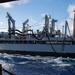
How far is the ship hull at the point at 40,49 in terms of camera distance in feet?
179

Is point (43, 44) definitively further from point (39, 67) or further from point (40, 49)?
point (39, 67)

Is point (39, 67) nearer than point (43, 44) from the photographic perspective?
Yes

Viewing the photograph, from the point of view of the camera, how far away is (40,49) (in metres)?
56.9

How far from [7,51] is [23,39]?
5.34 metres

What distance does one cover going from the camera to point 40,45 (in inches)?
2258

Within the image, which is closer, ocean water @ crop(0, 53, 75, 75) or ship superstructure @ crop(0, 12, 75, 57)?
ocean water @ crop(0, 53, 75, 75)

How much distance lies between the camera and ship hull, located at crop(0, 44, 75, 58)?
179ft

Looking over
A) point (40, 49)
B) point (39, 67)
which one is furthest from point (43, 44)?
point (39, 67)

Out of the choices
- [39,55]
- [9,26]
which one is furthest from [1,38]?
[39,55]

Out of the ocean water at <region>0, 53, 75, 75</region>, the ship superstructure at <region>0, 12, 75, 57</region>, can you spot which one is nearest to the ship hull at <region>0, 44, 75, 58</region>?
the ship superstructure at <region>0, 12, 75, 57</region>

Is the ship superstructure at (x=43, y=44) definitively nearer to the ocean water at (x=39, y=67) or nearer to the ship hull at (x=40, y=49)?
the ship hull at (x=40, y=49)

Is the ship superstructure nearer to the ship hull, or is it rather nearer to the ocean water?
the ship hull

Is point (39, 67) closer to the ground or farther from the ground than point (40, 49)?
closer to the ground

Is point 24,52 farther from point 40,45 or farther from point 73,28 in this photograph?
A: point 73,28
